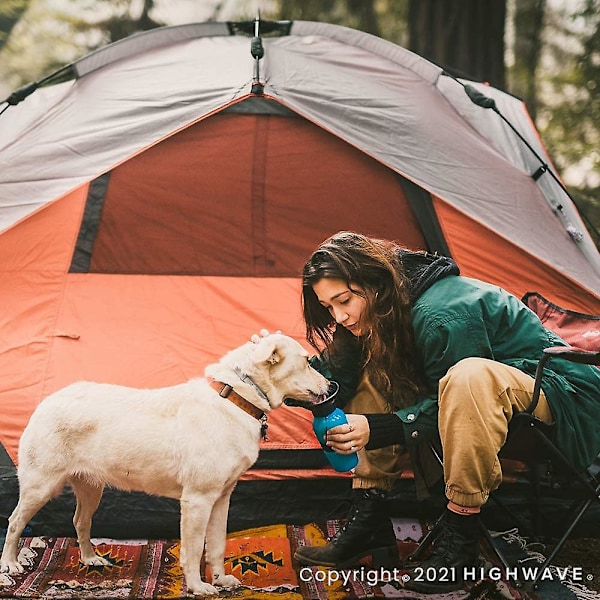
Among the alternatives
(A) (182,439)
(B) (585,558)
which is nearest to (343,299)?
(A) (182,439)

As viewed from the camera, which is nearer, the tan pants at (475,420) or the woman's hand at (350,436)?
the tan pants at (475,420)

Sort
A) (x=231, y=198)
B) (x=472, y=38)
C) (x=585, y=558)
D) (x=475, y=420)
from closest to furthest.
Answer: (x=475, y=420) → (x=585, y=558) → (x=231, y=198) → (x=472, y=38)

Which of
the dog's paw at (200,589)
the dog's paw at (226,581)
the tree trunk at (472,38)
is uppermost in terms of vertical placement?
the tree trunk at (472,38)

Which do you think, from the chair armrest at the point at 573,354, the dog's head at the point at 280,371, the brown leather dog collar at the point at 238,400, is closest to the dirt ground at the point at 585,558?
the chair armrest at the point at 573,354

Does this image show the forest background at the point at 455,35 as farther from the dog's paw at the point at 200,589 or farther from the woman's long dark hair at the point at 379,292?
the dog's paw at the point at 200,589

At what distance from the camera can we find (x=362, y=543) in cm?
268

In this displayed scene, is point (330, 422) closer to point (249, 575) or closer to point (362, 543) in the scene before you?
point (362, 543)

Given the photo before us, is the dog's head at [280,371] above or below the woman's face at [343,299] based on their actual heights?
below

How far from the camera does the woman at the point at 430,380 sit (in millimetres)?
2291

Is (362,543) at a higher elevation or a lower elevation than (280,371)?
lower

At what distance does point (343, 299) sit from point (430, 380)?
0.39 m

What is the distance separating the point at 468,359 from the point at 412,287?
0.34 metres

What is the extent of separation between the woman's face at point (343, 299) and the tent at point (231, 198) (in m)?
0.75

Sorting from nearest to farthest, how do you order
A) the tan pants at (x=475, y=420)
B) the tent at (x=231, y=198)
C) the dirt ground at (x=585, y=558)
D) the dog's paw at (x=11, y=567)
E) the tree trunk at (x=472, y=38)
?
the tan pants at (x=475, y=420), the dog's paw at (x=11, y=567), the dirt ground at (x=585, y=558), the tent at (x=231, y=198), the tree trunk at (x=472, y=38)
